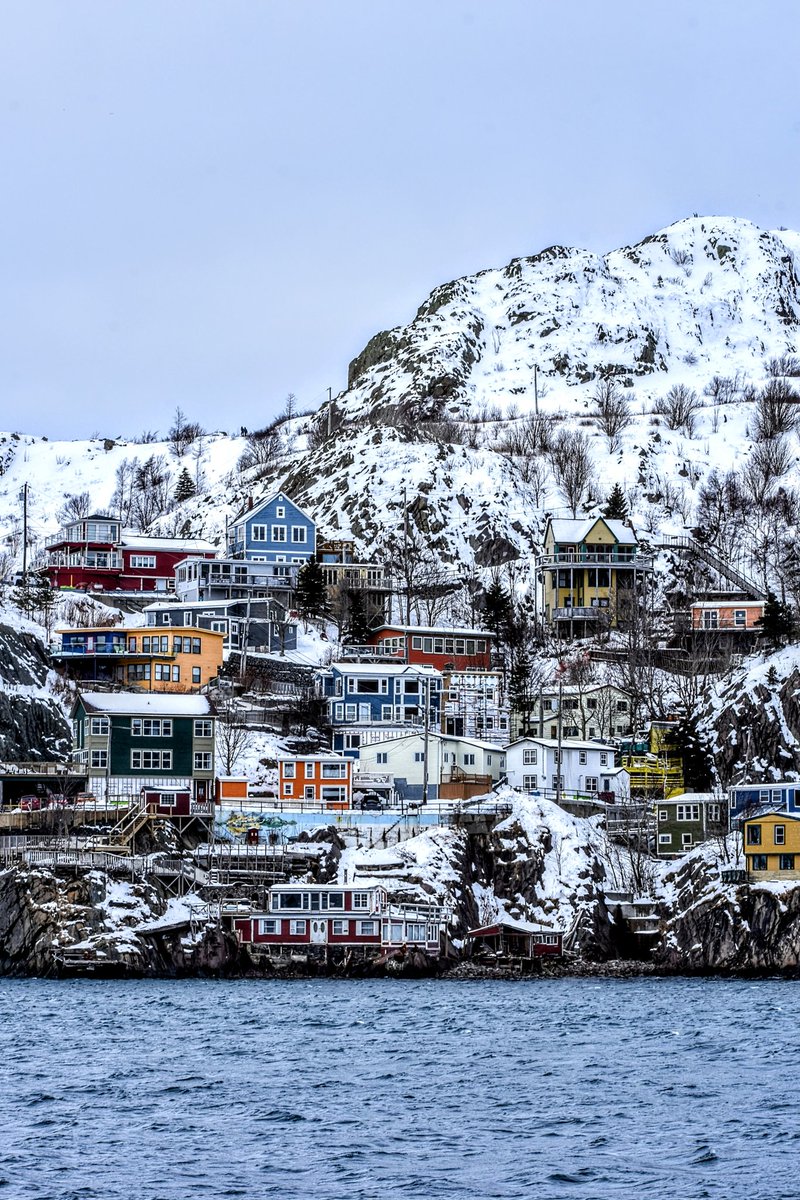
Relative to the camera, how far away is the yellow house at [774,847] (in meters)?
93.4

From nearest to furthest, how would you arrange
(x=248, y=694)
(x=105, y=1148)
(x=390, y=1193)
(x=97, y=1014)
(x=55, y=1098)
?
(x=390, y=1193)
(x=105, y=1148)
(x=55, y=1098)
(x=97, y=1014)
(x=248, y=694)

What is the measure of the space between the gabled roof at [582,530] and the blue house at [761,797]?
4926 centimetres

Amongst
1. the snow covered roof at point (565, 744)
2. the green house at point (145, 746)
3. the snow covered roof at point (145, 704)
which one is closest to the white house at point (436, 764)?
the snow covered roof at point (565, 744)

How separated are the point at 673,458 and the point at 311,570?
5620 centimetres

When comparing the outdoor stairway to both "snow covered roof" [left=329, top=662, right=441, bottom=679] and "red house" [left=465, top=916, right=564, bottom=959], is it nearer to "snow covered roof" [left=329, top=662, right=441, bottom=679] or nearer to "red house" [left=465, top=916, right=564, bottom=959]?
"snow covered roof" [left=329, top=662, right=441, bottom=679]

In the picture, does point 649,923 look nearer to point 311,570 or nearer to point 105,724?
point 105,724

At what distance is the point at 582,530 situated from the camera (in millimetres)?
150500

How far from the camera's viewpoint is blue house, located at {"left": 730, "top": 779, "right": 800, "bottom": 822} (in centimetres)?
9875

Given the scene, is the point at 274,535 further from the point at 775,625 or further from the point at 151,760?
the point at 151,760

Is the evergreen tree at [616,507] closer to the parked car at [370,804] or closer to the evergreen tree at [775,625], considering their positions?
the evergreen tree at [775,625]

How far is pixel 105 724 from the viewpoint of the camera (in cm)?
10644

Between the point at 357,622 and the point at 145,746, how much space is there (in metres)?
35.4

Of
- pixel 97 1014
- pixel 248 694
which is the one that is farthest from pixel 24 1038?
pixel 248 694

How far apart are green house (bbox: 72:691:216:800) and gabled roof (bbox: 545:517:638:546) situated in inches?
1963
